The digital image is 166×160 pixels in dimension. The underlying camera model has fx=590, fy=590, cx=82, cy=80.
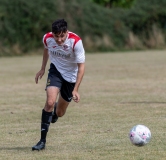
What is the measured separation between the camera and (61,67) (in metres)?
8.34

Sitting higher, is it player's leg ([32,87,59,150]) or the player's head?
the player's head

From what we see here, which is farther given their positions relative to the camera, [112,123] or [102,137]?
[112,123]

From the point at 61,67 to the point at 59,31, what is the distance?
893 millimetres

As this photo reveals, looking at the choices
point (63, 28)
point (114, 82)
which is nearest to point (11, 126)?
point (63, 28)

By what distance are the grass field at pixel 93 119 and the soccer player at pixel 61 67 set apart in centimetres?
51

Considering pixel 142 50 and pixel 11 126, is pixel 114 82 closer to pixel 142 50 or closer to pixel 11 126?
pixel 11 126

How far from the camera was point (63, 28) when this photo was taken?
7.58m

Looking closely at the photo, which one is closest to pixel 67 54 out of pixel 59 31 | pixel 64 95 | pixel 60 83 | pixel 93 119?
pixel 60 83

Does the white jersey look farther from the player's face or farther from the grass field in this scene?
the grass field

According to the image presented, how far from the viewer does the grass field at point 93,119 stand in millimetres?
7457

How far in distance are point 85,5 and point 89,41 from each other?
278cm

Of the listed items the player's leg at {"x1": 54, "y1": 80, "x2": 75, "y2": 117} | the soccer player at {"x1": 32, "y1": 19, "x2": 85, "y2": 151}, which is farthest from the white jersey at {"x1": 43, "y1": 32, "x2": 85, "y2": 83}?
the player's leg at {"x1": 54, "y1": 80, "x2": 75, "y2": 117}

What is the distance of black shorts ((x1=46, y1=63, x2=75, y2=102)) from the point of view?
26.8 ft

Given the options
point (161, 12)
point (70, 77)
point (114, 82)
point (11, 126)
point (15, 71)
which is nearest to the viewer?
point (70, 77)
